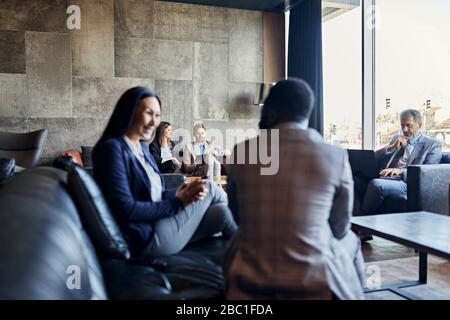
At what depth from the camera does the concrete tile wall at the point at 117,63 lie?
5.13 m

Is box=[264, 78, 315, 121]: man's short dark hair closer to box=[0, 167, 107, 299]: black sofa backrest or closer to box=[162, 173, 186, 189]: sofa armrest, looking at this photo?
box=[0, 167, 107, 299]: black sofa backrest

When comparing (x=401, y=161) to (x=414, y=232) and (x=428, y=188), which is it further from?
(x=414, y=232)

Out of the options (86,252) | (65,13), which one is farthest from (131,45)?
(86,252)

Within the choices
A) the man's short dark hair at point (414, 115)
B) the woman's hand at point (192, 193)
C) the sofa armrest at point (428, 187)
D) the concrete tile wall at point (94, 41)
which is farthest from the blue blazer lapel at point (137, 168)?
the concrete tile wall at point (94, 41)

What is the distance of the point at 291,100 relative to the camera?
1245 millimetres

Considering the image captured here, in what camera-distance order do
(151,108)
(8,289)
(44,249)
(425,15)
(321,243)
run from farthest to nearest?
(425,15)
(151,108)
(321,243)
(44,249)
(8,289)

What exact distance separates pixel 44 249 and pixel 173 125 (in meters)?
4.78

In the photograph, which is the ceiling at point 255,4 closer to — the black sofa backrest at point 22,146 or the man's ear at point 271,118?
the black sofa backrest at point 22,146

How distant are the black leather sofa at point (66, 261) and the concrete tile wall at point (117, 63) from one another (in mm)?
3777

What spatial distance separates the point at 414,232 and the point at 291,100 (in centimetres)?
131

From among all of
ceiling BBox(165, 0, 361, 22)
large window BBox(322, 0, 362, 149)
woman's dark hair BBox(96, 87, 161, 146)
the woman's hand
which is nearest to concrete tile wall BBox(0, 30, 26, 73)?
ceiling BBox(165, 0, 361, 22)

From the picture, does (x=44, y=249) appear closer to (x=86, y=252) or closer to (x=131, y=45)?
(x=86, y=252)

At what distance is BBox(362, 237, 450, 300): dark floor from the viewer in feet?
7.57

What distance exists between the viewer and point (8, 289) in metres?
0.80
